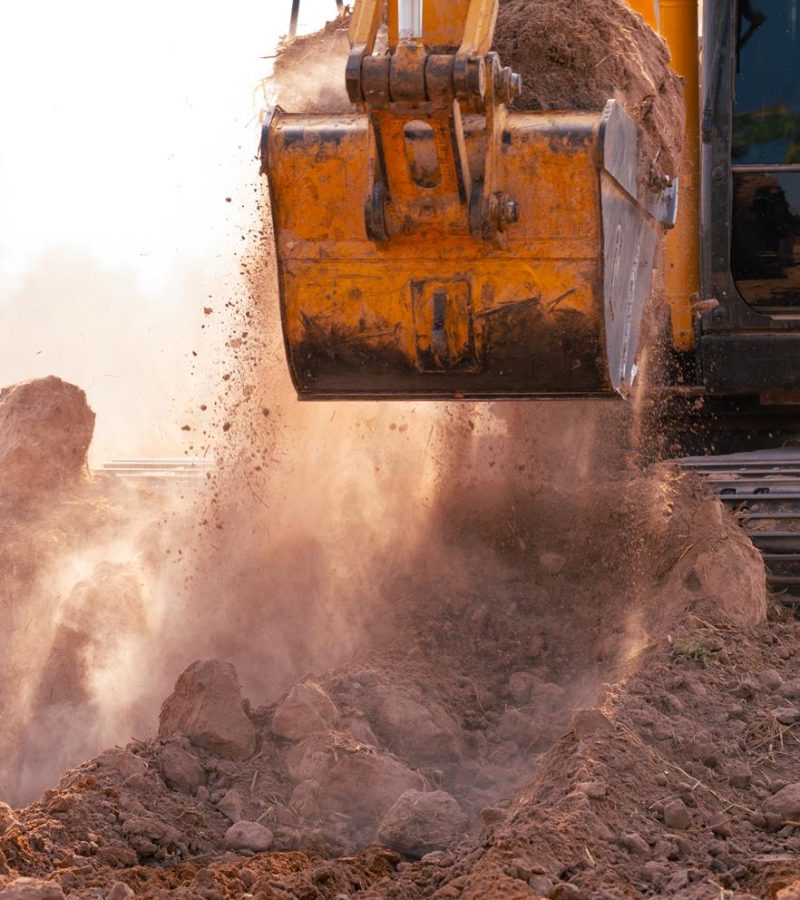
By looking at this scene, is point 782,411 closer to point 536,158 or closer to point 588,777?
point 536,158

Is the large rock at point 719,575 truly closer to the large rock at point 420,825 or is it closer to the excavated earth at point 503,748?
the excavated earth at point 503,748

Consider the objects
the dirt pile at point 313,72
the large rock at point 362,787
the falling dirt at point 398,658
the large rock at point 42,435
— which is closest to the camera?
the falling dirt at point 398,658

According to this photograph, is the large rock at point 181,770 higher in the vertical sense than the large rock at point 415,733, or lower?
higher

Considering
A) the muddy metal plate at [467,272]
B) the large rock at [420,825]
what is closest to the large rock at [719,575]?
the muddy metal plate at [467,272]

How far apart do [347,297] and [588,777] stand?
1559 mm

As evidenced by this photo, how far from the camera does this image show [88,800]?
3.54m

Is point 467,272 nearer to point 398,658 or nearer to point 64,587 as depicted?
point 398,658

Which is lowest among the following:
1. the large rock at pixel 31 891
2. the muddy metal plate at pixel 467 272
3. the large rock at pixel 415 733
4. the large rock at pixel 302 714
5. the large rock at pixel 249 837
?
the large rock at pixel 415 733

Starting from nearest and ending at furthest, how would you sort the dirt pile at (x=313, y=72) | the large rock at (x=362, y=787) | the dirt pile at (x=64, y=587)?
the large rock at (x=362, y=787) → the dirt pile at (x=64, y=587) → the dirt pile at (x=313, y=72)

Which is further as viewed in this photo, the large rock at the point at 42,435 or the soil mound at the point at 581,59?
the large rock at the point at 42,435

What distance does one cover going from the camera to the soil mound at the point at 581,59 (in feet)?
14.5

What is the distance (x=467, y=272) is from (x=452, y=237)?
0.35 ft

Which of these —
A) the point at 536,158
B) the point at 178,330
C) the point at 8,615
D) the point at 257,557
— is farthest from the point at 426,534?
the point at 178,330

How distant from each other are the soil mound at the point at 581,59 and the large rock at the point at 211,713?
189cm
